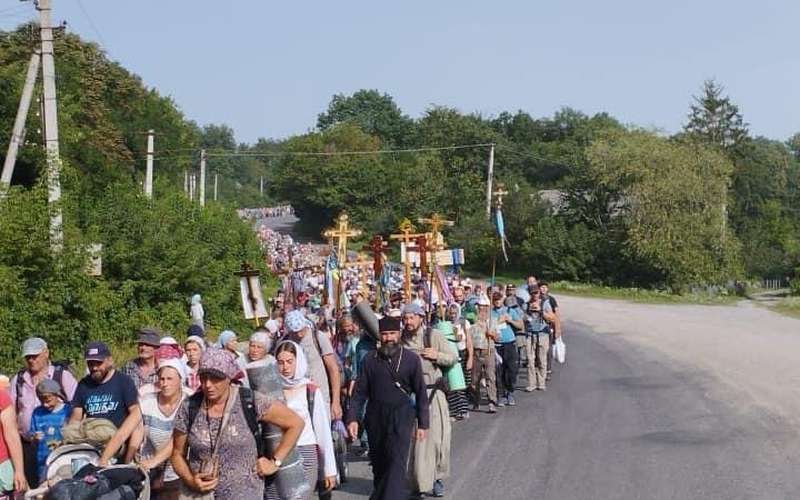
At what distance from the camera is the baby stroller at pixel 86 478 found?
597cm

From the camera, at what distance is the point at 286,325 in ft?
30.1

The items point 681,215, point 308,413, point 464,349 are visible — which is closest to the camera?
point 308,413

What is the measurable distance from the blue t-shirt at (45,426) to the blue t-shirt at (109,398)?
389 mm

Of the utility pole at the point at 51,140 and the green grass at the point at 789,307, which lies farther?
the green grass at the point at 789,307

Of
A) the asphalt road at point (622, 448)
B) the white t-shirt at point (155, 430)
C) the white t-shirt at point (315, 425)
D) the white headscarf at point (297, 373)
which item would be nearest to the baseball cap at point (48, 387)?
the white t-shirt at point (155, 430)

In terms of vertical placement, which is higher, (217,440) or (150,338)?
(150,338)

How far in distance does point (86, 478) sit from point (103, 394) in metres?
1.56

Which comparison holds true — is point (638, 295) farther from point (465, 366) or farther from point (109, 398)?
point (109, 398)

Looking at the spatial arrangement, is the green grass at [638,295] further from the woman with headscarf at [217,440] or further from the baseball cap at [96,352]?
the woman with headscarf at [217,440]

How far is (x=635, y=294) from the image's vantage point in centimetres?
5350

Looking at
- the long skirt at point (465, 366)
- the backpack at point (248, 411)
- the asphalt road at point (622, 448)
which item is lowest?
the asphalt road at point (622, 448)

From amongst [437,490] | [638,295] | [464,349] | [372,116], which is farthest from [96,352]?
[372,116]

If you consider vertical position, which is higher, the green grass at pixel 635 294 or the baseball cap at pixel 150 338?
the baseball cap at pixel 150 338

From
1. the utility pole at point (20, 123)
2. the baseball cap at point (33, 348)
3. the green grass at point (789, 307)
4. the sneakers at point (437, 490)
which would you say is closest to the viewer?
the baseball cap at point (33, 348)
